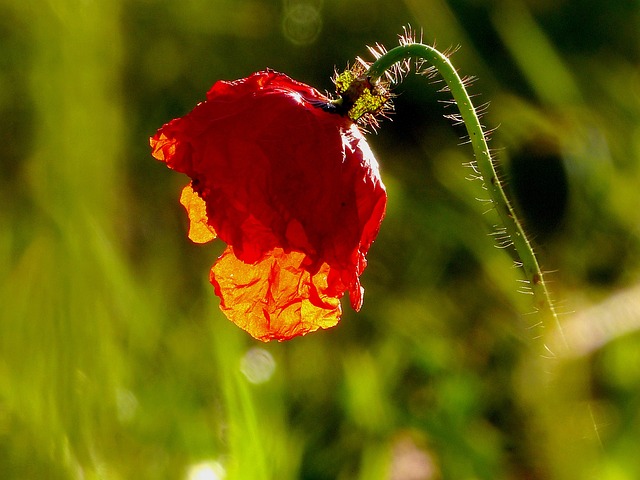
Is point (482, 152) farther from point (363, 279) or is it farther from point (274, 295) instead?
point (363, 279)

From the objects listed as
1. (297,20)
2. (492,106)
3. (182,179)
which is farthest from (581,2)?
(182,179)

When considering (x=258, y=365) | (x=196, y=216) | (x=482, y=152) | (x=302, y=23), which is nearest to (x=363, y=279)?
(x=258, y=365)

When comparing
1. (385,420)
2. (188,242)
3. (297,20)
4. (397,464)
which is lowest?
(397,464)

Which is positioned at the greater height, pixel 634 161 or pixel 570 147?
pixel 570 147

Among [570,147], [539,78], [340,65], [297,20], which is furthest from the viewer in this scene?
[297,20]

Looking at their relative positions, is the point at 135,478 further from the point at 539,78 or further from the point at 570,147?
the point at 539,78

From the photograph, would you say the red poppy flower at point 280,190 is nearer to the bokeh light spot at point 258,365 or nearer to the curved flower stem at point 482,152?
the curved flower stem at point 482,152
